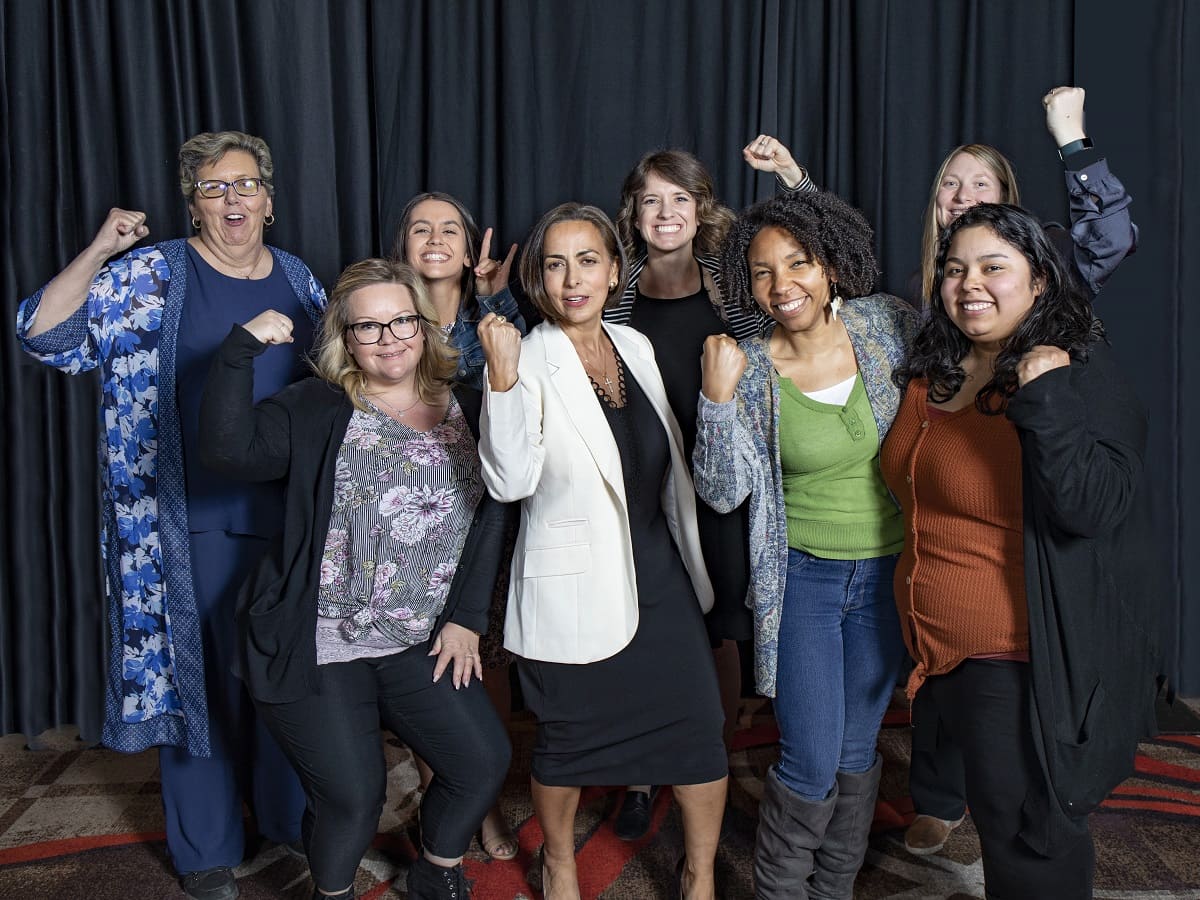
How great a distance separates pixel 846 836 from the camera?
2.04m

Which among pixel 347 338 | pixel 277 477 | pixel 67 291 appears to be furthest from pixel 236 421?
pixel 67 291

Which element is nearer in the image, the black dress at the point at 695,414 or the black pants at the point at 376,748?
the black pants at the point at 376,748

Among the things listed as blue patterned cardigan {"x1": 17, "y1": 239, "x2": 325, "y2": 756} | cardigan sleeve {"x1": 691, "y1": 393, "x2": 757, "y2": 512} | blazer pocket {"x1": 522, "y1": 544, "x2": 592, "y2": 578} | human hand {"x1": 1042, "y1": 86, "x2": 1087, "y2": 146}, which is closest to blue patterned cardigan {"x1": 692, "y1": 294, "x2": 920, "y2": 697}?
cardigan sleeve {"x1": 691, "y1": 393, "x2": 757, "y2": 512}

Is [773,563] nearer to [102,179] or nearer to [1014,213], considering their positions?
[1014,213]

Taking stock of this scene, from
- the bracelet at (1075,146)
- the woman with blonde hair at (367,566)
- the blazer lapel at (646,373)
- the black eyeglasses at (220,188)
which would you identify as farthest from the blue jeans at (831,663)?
the black eyeglasses at (220,188)

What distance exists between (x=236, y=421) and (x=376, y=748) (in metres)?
0.68

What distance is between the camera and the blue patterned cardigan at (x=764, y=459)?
1.91 meters

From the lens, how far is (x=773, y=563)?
1.96 meters

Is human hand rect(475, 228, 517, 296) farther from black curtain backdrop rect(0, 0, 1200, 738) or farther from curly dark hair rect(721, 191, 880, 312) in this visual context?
curly dark hair rect(721, 191, 880, 312)

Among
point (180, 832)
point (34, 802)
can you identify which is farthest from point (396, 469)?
point (34, 802)

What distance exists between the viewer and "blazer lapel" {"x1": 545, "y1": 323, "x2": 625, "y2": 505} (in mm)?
1963

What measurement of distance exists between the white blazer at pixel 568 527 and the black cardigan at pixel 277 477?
329mm

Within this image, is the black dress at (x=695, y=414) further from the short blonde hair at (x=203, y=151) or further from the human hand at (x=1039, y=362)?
the short blonde hair at (x=203, y=151)

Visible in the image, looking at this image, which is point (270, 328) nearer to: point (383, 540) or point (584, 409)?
point (383, 540)
